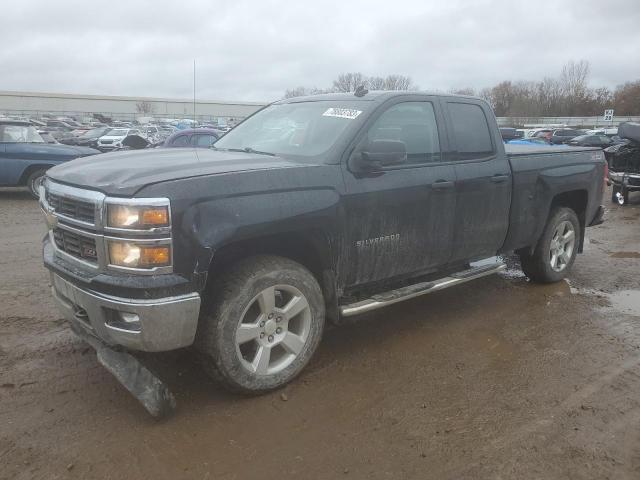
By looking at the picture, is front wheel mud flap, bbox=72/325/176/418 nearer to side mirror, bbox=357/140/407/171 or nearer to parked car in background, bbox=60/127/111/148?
side mirror, bbox=357/140/407/171

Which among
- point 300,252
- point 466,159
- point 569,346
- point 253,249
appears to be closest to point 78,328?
point 253,249

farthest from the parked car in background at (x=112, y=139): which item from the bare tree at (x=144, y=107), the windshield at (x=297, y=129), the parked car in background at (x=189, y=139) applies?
the bare tree at (x=144, y=107)

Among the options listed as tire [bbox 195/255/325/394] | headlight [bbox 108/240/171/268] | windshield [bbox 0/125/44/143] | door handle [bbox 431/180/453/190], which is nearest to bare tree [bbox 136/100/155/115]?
windshield [bbox 0/125/44/143]

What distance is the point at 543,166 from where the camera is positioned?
17.5 ft

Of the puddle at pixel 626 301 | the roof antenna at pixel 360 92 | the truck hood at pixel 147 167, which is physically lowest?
the puddle at pixel 626 301

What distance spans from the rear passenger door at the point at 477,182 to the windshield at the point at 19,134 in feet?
34.0

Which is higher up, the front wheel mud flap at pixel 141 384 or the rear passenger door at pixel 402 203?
the rear passenger door at pixel 402 203

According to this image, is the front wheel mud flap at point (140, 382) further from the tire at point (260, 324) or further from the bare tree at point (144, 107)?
the bare tree at point (144, 107)

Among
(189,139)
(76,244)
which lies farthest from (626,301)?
(189,139)

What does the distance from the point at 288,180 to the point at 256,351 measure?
110 cm

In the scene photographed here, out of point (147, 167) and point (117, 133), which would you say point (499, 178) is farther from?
point (117, 133)

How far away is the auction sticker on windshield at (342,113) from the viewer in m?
4.04

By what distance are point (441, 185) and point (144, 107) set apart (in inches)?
3823

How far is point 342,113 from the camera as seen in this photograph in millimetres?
4129
